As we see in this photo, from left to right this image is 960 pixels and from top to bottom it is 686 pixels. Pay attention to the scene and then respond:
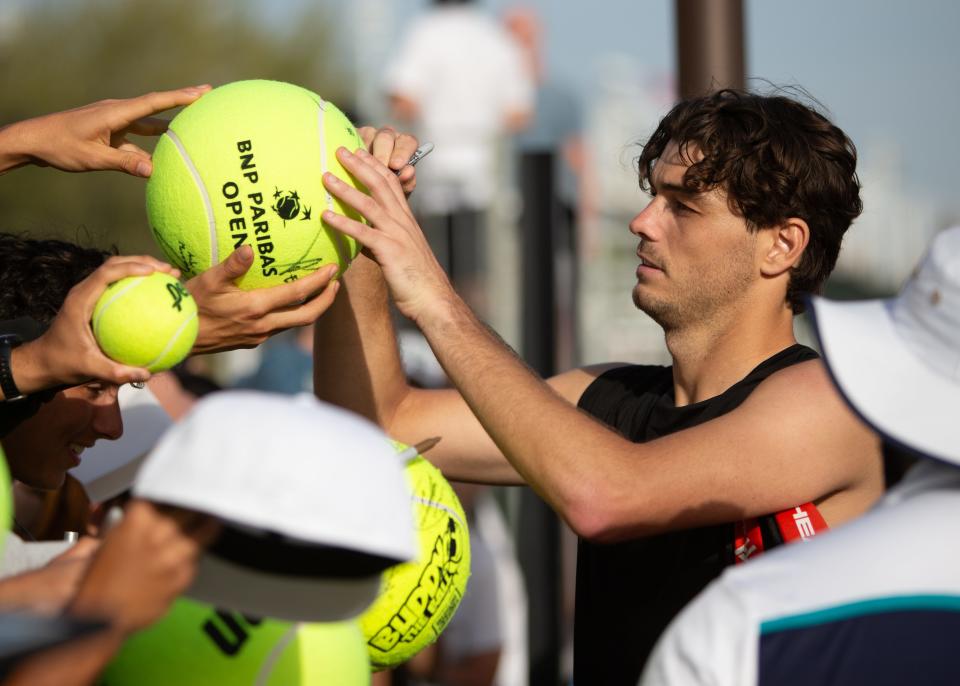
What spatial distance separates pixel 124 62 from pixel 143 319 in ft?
110

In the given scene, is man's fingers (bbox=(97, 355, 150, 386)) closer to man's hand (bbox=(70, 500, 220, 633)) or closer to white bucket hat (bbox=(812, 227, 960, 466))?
man's hand (bbox=(70, 500, 220, 633))

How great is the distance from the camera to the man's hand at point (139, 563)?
166cm

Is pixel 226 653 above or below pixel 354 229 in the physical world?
below

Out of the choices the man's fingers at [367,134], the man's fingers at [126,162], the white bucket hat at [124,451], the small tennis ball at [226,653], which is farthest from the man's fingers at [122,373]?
the white bucket hat at [124,451]

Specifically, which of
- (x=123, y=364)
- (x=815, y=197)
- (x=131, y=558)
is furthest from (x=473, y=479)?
(x=131, y=558)

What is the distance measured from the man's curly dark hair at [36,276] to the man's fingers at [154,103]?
523 mm

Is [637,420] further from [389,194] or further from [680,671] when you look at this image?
[680,671]

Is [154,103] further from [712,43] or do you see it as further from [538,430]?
[712,43]

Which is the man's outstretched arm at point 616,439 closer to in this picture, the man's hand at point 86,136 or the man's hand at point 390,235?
the man's hand at point 390,235

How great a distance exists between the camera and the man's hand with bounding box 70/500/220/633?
166 centimetres

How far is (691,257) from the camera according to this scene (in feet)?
11.5

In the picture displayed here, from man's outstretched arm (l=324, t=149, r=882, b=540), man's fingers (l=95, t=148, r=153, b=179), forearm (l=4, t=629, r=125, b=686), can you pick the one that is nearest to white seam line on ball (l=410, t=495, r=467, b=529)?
man's outstretched arm (l=324, t=149, r=882, b=540)

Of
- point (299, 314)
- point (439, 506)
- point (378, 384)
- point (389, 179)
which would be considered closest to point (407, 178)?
point (389, 179)

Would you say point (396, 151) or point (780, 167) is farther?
point (780, 167)
